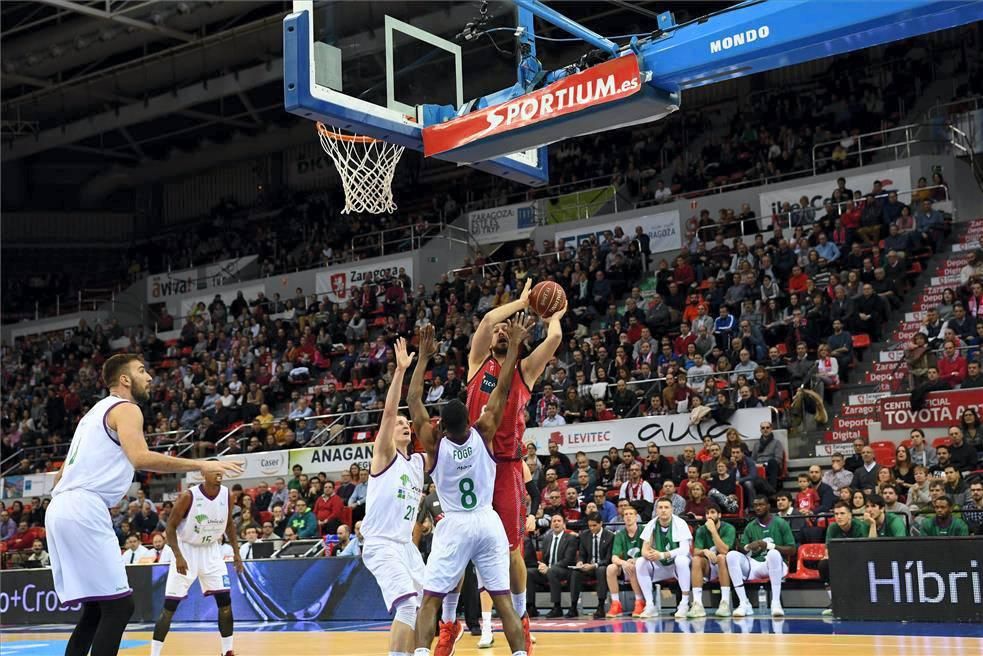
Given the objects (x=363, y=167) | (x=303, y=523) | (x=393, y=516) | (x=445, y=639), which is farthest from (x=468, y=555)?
(x=303, y=523)

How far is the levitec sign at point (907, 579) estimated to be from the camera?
35.3 feet

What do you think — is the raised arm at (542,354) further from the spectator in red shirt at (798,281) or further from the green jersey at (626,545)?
the spectator in red shirt at (798,281)

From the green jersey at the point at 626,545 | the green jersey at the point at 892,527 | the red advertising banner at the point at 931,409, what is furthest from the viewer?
the red advertising banner at the point at 931,409

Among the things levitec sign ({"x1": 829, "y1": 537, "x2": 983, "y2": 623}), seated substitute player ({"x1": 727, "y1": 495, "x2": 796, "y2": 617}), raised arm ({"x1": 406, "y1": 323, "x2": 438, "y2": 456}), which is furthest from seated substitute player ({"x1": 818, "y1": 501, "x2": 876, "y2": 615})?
raised arm ({"x1": 406, "y1": 323, "x2": 438, "y2": 456})

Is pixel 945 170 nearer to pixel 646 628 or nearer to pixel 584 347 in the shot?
pixel 584 347

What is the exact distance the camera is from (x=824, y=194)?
21797 millimetres

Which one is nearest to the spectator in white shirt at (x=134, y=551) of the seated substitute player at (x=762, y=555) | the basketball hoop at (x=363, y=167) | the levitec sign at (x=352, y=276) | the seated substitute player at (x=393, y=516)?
the basketball hoop at (x=363, y=167)

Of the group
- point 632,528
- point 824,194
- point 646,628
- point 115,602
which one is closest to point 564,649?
point 646,628

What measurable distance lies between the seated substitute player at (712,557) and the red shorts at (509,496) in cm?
594

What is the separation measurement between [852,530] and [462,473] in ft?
23.7

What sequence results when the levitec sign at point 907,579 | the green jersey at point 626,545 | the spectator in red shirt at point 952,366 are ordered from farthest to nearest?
1. the spectator in red shirt at point 952,366
2. the green jersey at point 626,545
3. the levitec sign at point 907,579

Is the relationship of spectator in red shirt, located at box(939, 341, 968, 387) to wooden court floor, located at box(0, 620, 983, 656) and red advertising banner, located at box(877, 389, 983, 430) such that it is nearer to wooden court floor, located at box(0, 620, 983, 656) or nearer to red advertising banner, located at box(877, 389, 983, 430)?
red advertising banner, located at box(877, 389, 983, 430)

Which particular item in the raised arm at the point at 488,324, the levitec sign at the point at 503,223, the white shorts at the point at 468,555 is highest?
the levitec sign at the point at 503,223

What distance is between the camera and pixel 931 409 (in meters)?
15.2
